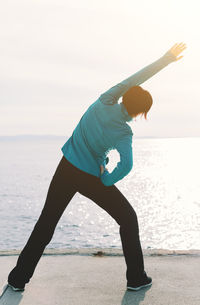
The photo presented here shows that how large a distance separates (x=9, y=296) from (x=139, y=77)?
232 cm

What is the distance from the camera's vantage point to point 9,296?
3893mm

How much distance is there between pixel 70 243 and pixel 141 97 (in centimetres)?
2330

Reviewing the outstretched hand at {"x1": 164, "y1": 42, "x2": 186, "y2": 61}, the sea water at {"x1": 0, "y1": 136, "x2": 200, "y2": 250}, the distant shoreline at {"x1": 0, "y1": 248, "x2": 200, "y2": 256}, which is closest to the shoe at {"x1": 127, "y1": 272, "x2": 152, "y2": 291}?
the distant shoreline at {"x1": 0, "y1": 248, "x2": 200, "y2": 256}

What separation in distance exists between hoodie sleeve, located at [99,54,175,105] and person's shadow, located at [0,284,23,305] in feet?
6.62

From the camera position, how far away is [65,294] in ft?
13.0

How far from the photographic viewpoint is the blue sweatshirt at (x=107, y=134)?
3.58 metres

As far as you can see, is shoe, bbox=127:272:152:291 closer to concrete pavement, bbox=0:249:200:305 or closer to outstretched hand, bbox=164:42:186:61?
concrete pavement, bbox=0:249:200:305

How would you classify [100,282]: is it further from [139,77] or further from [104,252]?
[139,77]

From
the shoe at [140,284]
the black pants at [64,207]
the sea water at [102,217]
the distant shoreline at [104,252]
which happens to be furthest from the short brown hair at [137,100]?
the sea water at [102,217]

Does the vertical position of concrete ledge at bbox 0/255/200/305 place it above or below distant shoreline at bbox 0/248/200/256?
above

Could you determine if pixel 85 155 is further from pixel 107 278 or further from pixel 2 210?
pixel 2 210

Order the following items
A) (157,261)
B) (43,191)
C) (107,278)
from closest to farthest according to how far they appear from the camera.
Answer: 1. (107,278)
2. (157,261)
3. (43,191)

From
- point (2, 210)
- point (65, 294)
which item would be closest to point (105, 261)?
point (65, 294)

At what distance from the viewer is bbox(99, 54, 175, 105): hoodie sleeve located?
3.57 meters
